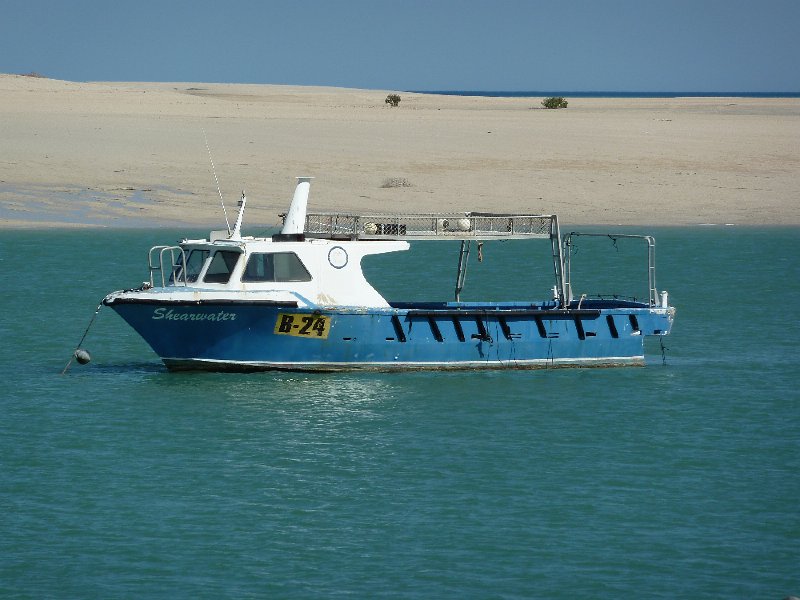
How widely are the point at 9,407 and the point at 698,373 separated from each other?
11.2 metres

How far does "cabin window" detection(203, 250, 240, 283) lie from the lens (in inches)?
897

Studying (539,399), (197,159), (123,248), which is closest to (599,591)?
(539,399)

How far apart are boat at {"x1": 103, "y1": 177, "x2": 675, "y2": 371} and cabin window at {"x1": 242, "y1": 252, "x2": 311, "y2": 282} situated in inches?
0.6

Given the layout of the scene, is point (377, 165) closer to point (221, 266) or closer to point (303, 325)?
point (221, 266)

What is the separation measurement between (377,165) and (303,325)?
30.2 m

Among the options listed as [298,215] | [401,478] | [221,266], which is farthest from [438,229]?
[401,478]

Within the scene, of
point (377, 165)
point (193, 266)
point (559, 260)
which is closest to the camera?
point (193, 266)

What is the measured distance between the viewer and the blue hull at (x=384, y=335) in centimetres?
2250

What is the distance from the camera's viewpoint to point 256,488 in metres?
17.4

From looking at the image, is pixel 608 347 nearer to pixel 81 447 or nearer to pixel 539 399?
pixel 539 399

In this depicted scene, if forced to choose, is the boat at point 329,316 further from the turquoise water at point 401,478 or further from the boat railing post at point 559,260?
the turquoise water at point 401,478

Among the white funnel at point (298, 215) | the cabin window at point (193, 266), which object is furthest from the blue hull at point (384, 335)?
the white funnel at point (298, 215)

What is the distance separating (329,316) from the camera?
895 inches

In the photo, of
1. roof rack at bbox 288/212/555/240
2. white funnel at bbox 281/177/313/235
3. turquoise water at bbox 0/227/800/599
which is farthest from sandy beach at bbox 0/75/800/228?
white funnel at bbox 281/177/313/235
